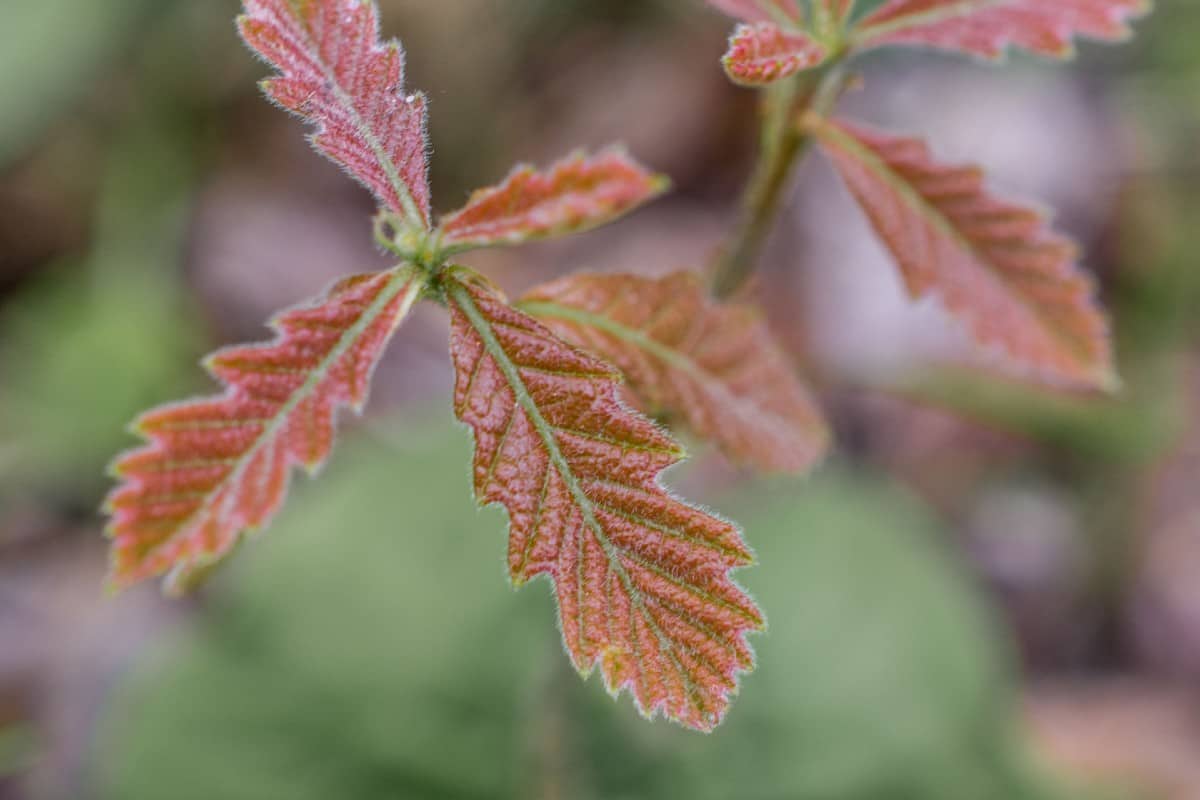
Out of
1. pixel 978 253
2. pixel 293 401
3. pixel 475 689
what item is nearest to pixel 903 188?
pixel 978 253

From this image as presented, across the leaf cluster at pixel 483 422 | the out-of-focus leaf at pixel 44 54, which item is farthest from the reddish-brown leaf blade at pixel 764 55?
the out-of-focus leaf at pixel 44 54

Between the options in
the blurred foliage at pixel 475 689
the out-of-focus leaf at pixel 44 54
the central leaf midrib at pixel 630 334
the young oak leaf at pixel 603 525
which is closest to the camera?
the young oak leaf at pixel 603 525

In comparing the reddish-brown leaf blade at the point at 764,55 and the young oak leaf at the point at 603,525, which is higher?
the reddish-brown leaf blade at the point at 764,55

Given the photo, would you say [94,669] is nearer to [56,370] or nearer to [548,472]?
[56,370]

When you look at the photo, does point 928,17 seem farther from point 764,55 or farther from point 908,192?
point 764,55

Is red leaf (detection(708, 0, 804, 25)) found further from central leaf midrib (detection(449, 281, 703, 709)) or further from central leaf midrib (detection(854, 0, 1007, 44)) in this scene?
central leaf midrib (detection(449, 281, 703, 709))

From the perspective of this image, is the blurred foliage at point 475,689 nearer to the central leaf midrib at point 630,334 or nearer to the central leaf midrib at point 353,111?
the central leaf midrib at point 630,334

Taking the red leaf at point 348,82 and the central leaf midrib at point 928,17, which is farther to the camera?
the central leaf midrib at point 928,17
